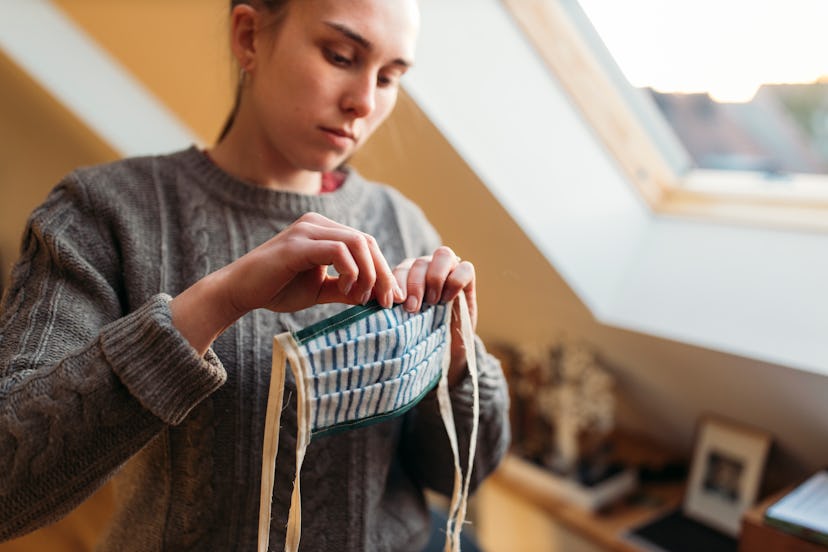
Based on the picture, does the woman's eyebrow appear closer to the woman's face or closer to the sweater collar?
the woman's face

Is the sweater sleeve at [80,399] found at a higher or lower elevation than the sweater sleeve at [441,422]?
lower

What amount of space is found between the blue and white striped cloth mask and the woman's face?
0.70 feet

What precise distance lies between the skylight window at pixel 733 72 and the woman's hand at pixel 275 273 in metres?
0.61

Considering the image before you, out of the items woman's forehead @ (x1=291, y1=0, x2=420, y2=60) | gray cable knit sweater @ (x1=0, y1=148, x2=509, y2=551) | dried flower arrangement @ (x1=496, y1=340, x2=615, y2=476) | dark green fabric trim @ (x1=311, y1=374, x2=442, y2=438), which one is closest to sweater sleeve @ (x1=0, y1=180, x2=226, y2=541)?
gray cable knit sweater @ (x1=0, y1=148, x2=509, y2=551)

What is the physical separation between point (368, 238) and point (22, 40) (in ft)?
3.18

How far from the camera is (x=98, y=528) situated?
129 centimetres

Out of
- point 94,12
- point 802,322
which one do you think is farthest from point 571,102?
point 94,12

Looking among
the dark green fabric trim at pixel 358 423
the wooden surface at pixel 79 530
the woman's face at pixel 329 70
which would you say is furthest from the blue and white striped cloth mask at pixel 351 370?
the wooden surface at pixel 79 530

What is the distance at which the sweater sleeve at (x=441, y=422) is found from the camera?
0.83m

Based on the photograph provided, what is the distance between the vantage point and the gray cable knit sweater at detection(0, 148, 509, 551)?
0.59 metres

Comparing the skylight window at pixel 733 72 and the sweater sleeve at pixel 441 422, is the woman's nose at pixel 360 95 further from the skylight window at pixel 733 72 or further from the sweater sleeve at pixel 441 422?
the skylight window at pixel 733 72

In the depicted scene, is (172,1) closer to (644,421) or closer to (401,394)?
(401,394)

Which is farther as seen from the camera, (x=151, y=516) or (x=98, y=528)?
(x=98, y=528)

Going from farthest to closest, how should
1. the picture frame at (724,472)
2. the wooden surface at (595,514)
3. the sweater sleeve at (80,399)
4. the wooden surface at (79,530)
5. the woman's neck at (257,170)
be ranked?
1. the wooden surface at (595,514)
2. the picture frame at (724,472)
3. the wooden surface at (79,530)
4. the woman's neck at (257,170)
5. the sweater sleeve at (80,399)
